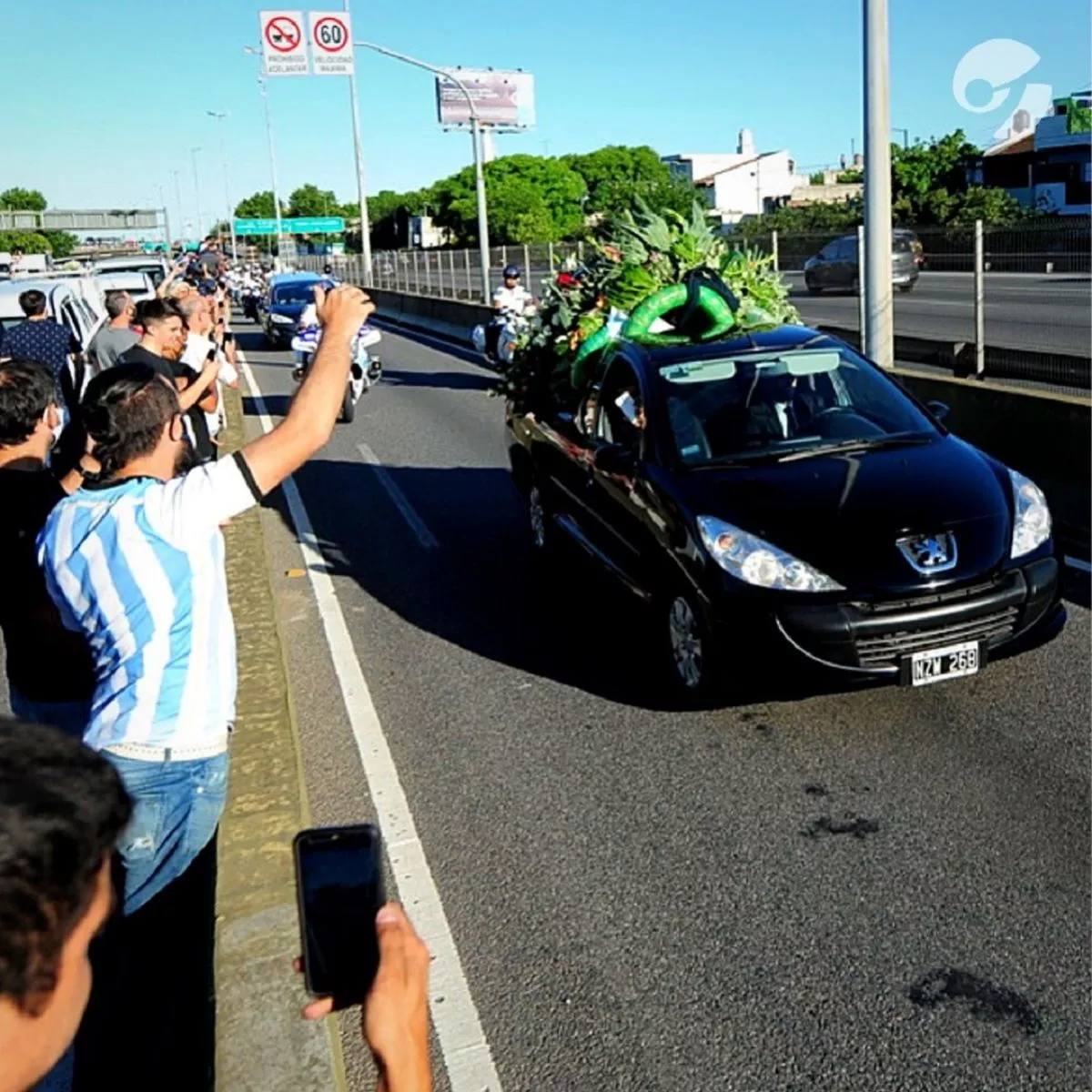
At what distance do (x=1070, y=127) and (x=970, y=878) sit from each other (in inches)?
1943

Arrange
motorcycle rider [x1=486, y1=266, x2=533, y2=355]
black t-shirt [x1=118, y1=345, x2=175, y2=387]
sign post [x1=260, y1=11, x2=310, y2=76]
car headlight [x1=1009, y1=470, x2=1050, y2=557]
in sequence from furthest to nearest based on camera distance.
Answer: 1. sign post [x1=260, y1=11, x2=310, y2=76]
2. motorcycle rider [x1=486, y1=266, x2=533, y2=355]
3. black t-shirt [x1=118, y1=345, x2=175, y2=387]
4. car headlight [x1=1009, y1=470, x2=1050, y2=557]

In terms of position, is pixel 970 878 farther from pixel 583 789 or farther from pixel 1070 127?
pixel 1070 127

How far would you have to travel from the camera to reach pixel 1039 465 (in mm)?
8852

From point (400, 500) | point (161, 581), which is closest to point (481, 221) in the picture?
point (400, 500)

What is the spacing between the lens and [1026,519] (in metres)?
5.62

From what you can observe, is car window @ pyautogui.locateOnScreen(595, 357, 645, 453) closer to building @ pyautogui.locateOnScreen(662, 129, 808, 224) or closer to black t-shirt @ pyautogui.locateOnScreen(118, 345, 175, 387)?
black t-shirt @ pyautogui.locateOnScreen(118, 345, 175, 387)

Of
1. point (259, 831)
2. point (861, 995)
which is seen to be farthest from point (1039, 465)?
point (259, 831)

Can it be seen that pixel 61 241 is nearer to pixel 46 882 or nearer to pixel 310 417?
pixel 310 417

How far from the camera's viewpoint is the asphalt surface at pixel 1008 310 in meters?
14.6

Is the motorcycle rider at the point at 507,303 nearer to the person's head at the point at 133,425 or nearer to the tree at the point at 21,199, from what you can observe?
the person's head at the point at 133,425

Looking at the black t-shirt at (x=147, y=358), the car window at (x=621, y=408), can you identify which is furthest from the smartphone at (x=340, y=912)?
the black t-shirt at (x=147, y=358)

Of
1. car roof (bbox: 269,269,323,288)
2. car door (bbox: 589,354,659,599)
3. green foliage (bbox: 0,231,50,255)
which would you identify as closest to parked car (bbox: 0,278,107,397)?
car door (bbox: 589,354,659,599)

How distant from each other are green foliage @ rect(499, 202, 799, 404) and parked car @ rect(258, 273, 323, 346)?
1869cm

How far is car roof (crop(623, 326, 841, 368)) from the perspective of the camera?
6.84 meters
